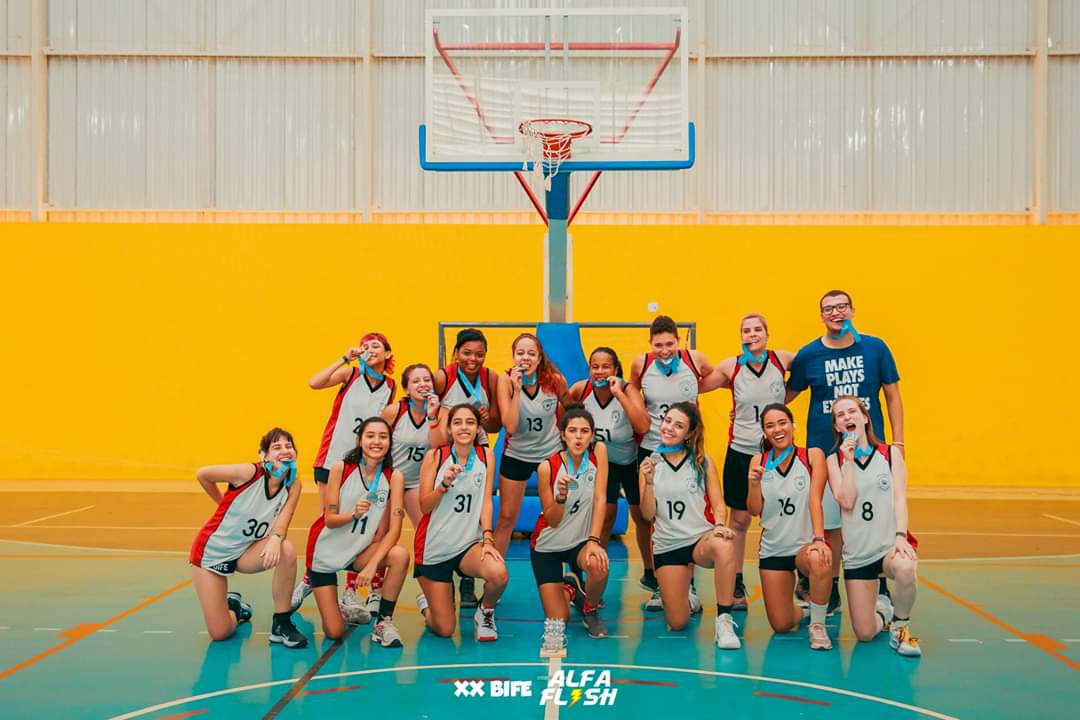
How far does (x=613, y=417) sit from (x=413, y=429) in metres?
1.20

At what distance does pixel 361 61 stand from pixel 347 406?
8.58 m

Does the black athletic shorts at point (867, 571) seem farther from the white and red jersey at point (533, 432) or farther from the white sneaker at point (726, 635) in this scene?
the white and red jersey at point (533, 432)

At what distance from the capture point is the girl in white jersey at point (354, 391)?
19.2ft

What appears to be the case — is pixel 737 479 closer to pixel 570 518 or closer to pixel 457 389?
pixel 570 518

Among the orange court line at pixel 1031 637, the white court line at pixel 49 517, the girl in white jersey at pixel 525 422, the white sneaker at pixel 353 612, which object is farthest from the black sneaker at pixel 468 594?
the white court line at pixel 49 517

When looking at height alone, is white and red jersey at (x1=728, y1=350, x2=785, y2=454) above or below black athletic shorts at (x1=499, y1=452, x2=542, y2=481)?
above

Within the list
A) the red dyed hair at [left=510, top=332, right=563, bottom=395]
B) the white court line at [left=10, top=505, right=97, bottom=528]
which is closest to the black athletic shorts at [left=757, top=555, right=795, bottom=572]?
the red dyed hair at [left=510, top=332, right=563, bottom=395]

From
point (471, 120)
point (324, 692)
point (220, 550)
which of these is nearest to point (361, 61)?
point (471, 120)

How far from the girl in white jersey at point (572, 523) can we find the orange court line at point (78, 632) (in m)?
2.40

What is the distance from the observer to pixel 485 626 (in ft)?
16.6

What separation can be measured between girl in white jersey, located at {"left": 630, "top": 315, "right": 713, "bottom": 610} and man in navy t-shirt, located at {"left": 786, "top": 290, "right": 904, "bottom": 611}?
718 mm

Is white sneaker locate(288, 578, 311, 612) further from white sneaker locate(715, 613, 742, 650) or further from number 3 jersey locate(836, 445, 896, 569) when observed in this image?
number 3 jersey locate(836, 445, 896, 569)

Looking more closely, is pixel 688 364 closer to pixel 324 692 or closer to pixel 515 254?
pixel 324 692

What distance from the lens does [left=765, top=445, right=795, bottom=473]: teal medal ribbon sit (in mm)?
5086
